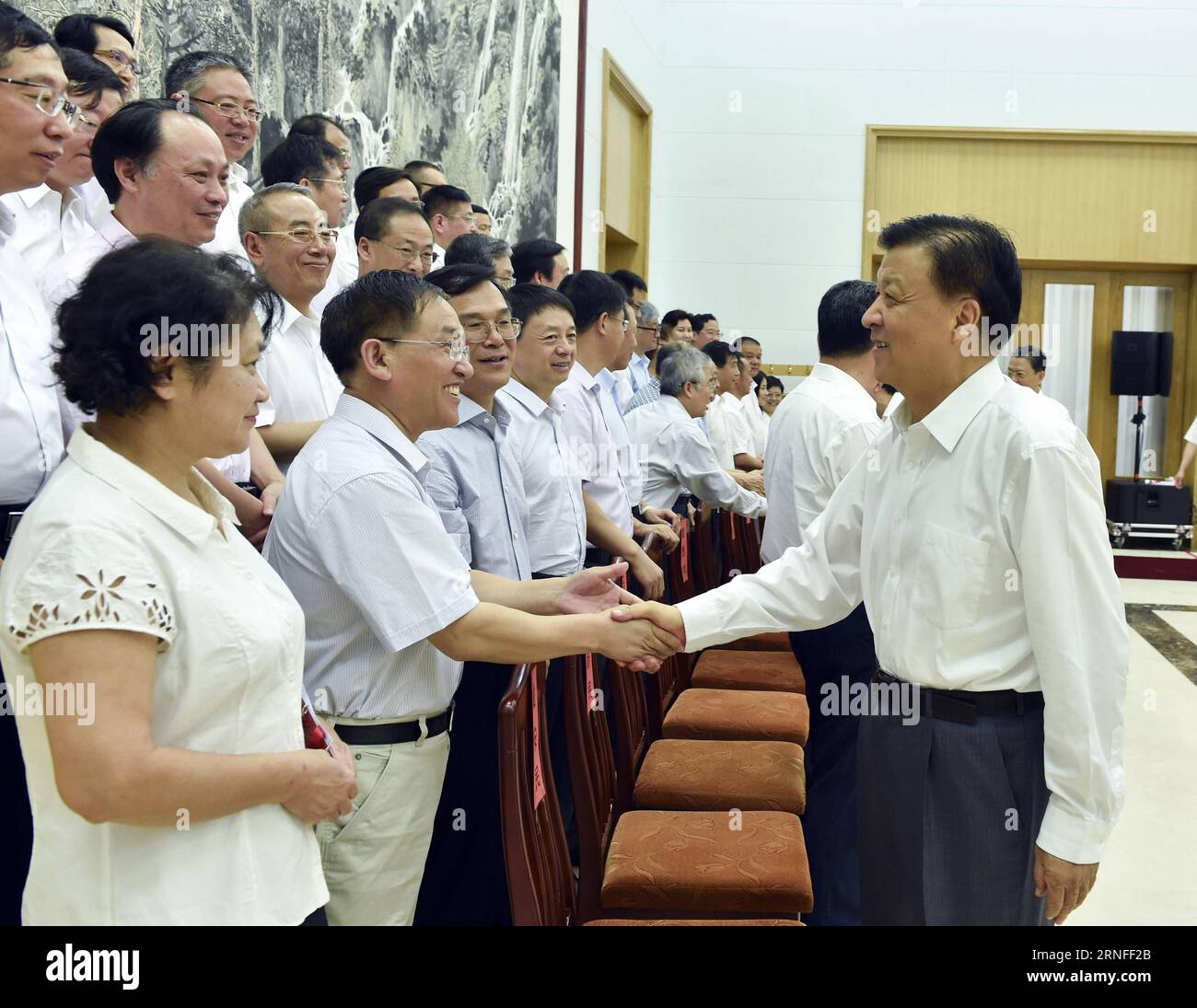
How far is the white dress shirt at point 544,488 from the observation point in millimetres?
3076

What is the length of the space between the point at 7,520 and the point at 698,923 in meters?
1.28

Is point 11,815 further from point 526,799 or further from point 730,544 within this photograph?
point 730,544

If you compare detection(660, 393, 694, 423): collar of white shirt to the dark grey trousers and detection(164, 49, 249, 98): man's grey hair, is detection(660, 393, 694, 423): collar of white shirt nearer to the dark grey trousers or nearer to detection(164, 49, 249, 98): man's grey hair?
detection(164, 49, 249, 98): man's grey hair

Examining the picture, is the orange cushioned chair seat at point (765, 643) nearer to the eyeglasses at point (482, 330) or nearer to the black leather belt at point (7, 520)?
the eyeglasses at point (482, 330)

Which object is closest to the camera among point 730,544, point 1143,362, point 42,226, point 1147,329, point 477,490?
point 42,226

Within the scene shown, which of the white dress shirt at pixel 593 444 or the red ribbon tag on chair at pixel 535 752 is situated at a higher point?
the white dress shirt at pixel 593 444

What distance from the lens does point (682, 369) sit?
4.94m

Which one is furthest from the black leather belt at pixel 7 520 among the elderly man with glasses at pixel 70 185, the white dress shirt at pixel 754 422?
the white dress shirt at pixel 754 422

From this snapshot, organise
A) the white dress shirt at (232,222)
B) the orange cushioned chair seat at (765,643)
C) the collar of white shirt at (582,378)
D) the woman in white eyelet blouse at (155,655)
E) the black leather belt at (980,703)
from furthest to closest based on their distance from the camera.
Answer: the orange cushioned chair seat at (765,643) < the collar of white shirt at (582,378) < the white dress shirt at (232,222) < the black leather belt at (980,703) < the woman in white eyelet blouse at (155,655)

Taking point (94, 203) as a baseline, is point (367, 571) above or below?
below

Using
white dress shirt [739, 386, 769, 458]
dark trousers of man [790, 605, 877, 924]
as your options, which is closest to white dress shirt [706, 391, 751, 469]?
white dress shirt [739, 386, 769, 458]

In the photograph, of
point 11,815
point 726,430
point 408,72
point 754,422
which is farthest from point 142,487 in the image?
point 754,422

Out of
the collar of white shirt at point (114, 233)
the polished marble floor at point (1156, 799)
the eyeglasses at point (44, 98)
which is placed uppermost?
the eyeglasses at point (44, 98)

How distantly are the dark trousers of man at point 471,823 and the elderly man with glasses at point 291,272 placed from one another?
82 cm
